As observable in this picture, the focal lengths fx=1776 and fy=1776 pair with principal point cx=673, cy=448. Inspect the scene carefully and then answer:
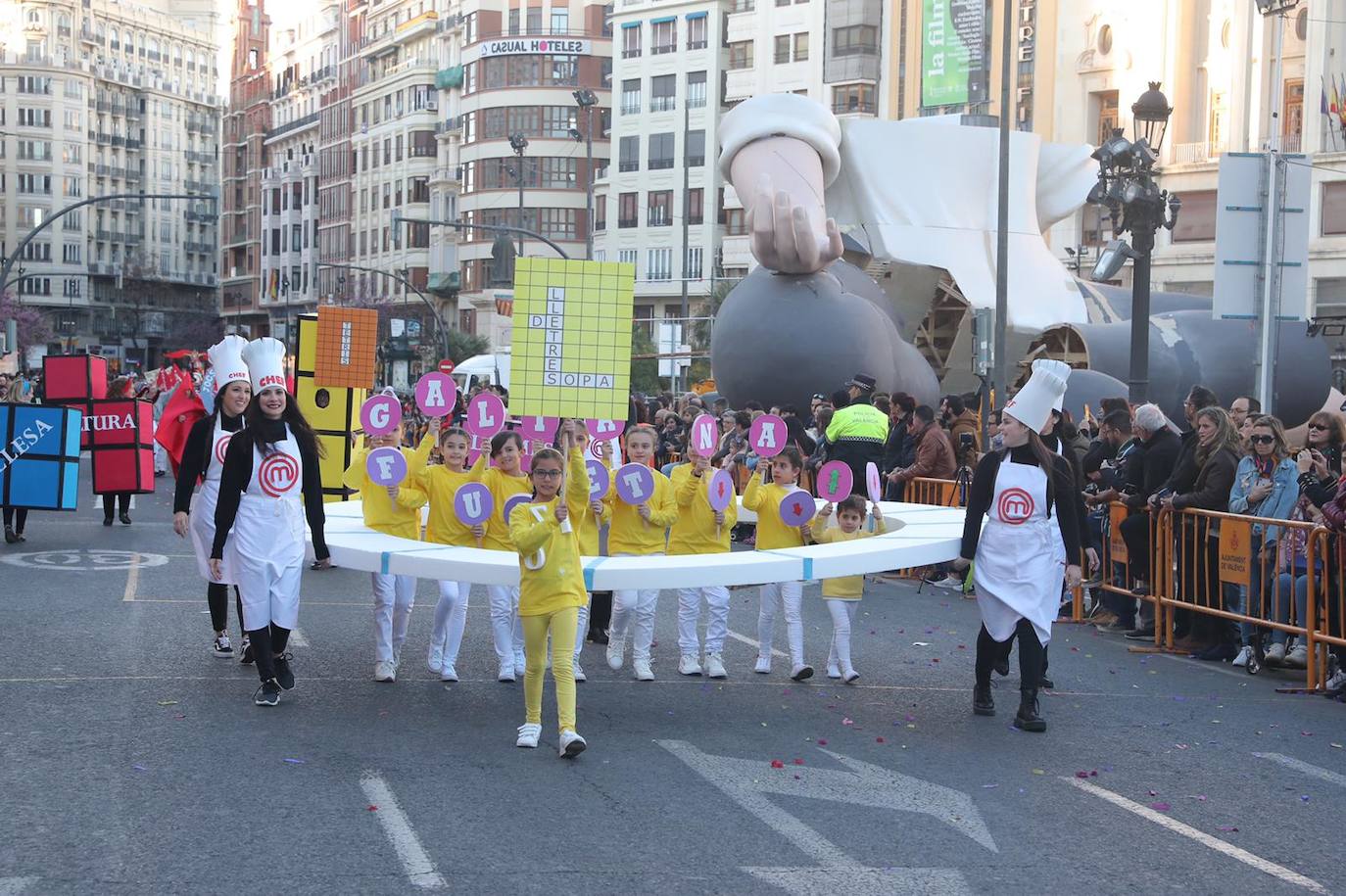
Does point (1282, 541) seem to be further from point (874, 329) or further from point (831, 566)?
point (874, 329)

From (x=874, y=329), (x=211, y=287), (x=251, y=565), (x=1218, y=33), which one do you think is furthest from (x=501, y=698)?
(x=211, y=287)

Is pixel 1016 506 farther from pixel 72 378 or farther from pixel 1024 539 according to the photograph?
pixel 72 378

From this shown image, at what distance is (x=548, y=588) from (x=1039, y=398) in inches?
115

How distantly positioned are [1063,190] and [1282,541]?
53.7ft

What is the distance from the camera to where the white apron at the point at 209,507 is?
1028 cm

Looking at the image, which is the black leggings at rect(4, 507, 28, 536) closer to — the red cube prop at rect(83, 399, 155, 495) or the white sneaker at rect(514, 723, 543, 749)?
the red cube prop at rect(83, 399, 155, 495)

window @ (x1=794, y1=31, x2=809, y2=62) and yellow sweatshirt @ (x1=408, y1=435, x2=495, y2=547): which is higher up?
window @ (x1=794, y1=31, x2=809, y2=62)

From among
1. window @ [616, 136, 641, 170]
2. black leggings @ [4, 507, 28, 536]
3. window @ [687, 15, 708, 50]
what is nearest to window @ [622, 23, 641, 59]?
window @ [687, 15, 708, 50]

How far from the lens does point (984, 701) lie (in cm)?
975

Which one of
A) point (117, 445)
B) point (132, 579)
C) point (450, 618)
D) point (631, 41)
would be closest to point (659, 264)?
point (631, 41)

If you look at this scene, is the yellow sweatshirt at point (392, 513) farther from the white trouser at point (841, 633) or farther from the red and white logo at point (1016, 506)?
the red and white logo at point (1016, 506)

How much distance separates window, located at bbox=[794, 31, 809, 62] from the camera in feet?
230

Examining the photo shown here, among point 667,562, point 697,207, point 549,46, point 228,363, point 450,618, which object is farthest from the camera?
point 549,46

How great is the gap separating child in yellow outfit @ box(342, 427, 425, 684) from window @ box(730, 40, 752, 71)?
209 ft
